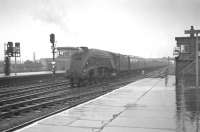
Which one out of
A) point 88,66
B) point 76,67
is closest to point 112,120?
point 76,67

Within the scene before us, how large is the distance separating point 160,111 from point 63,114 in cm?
338

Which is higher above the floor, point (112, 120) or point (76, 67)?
point (76, 67)

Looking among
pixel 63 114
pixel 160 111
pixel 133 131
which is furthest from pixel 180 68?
pixel 133 131

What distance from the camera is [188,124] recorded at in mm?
7965

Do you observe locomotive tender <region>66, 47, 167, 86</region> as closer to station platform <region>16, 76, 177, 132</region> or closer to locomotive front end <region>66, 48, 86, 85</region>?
locomotive front end <region>66, 48, 86, 85</region>

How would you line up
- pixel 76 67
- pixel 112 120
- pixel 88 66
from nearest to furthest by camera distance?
1. pixel 112 120
2. pixel 76 67
3. pixel 88 66

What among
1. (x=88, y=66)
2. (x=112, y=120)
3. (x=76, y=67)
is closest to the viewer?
(x=112, y=120)

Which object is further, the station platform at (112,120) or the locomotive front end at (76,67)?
the locomotive front end at (76,67)

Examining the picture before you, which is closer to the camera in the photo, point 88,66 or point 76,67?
point 76,67

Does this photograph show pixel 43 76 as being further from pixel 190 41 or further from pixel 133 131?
pixel 133 131

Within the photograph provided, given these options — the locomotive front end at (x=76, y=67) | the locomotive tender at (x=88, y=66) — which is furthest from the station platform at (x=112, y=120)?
the locomotive tender at (x=88, y=66)

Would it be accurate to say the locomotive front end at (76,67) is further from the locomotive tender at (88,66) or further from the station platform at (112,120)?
the station platform at (112,120)

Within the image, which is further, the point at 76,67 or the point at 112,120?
A: the point at 76,67

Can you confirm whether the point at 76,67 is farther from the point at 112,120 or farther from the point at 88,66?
the point at 112,120
